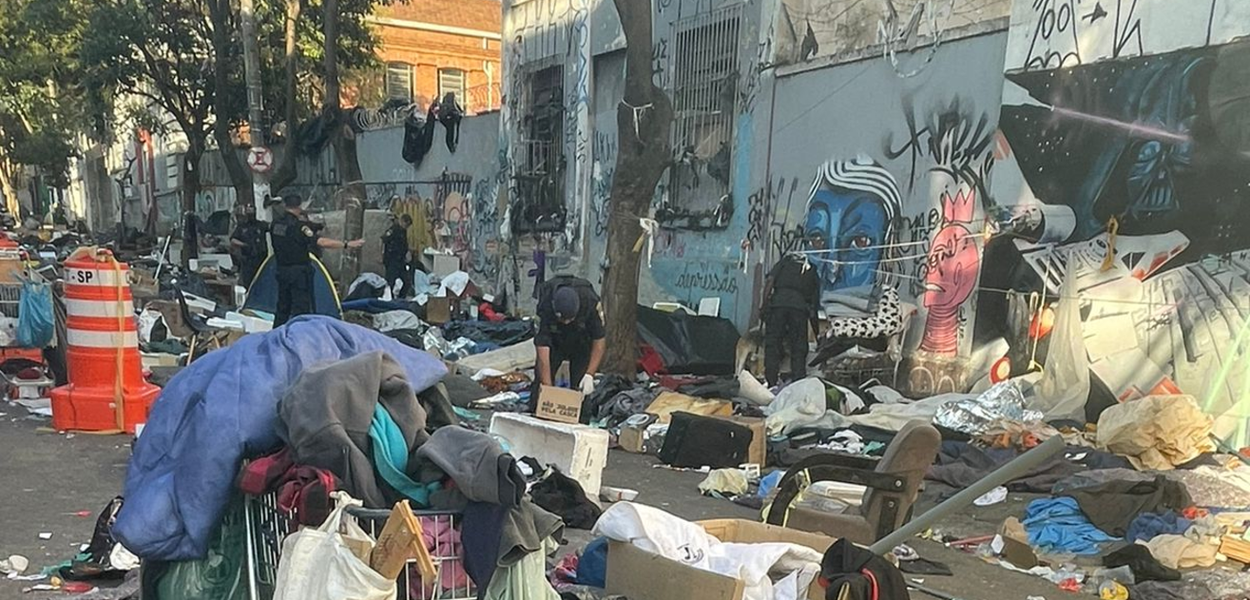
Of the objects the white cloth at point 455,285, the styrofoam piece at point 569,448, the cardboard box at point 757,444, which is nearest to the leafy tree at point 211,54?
the white cloth at point 455,285

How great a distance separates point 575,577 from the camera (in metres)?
4.27

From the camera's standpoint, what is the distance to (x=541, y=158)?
16562mm

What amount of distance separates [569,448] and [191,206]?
21.7 metres

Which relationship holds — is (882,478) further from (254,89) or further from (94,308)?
(254,89)

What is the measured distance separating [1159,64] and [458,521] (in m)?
7.20

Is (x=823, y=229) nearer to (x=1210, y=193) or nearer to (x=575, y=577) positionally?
(x=1210, y=193)

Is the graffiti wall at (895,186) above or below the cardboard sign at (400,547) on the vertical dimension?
above

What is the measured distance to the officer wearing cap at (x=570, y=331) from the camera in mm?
6789

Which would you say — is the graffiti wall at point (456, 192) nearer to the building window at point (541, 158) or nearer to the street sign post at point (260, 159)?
the building window at point (541, 158)

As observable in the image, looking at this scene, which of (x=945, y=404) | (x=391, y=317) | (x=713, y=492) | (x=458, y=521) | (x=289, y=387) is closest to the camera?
(x=458, y=521)

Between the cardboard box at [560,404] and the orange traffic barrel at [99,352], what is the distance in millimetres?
3029

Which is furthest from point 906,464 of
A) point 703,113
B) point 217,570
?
point 703,113

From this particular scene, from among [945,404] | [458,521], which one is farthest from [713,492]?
[458,521]

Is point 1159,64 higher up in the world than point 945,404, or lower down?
higher up
